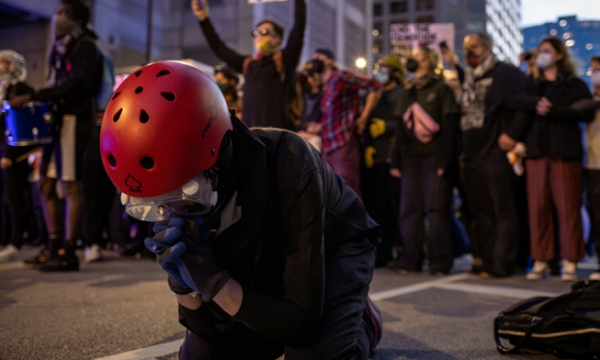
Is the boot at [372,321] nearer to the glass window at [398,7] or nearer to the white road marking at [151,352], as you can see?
the white road marking at [151,352]

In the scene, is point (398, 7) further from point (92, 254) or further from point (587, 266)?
point (92, 254)

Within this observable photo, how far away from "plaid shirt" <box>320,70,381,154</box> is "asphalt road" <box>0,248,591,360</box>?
1527mm

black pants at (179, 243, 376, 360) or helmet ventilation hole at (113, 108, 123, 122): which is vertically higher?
helmet ventilation hole at (113, 108, 123, 122)

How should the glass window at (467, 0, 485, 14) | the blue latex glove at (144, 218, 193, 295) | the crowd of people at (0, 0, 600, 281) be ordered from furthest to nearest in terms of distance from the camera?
the glass window at (467, 0, 485, 14), the crowd of people at (0, 0, 600, 281), the blue latex glove at (144, 218, 193, 295)

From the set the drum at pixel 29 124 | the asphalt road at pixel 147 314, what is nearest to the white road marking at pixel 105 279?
the asphalt road at pixel 147 314

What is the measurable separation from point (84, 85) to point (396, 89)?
3.55 metres

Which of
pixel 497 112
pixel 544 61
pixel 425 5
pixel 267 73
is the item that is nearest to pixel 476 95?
pixel 497 112

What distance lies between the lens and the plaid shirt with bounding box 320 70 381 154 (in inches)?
240

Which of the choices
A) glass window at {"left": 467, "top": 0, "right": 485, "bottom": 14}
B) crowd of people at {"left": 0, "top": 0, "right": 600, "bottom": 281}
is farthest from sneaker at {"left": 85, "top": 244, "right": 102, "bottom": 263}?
glass window at {"left": 467, "top": 0, "right": 485, "bottom": 14}

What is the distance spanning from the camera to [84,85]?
200 inches

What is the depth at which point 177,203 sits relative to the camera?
1648 millimetres

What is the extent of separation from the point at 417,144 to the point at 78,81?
3150 mm

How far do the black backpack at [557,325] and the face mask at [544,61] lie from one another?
3.27 meters

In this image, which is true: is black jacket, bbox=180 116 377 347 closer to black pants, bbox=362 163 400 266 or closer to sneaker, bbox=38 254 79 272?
sneaker, bbox=38 254 79 272
